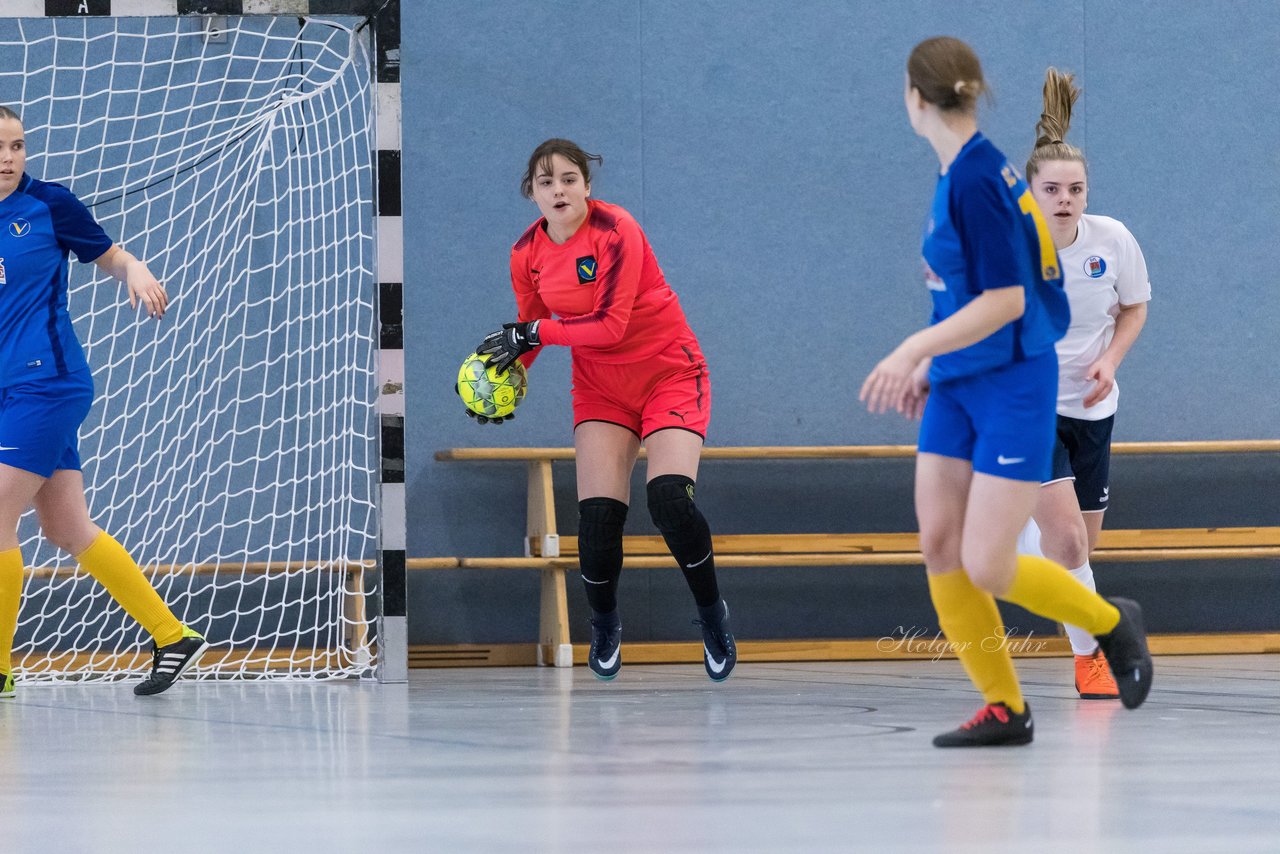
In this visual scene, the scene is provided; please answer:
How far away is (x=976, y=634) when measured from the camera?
316 centimetres

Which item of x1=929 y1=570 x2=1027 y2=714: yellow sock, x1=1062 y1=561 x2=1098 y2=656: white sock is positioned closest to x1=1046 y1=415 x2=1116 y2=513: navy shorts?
x1=1062 y1=561 x2=1098 y2=656: white sock

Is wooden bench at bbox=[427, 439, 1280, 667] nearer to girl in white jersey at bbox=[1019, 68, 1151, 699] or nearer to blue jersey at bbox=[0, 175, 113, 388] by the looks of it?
girl in white jersey at bbox=[1019, 68, 1151, 699]

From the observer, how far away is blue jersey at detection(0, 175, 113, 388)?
4633mm

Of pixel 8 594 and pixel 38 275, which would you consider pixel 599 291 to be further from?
pixel 8 594

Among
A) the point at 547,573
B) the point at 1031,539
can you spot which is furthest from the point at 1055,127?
the point at 547,573

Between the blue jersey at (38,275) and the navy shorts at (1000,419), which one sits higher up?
the blue jersey at (38,275)

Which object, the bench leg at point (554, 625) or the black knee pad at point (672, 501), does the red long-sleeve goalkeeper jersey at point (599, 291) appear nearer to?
the black knee pad at point (672, 501)

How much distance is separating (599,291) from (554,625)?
2.29 m

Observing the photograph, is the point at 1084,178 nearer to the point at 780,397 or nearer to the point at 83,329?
the point at 780,397

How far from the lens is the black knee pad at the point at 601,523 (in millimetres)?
4840

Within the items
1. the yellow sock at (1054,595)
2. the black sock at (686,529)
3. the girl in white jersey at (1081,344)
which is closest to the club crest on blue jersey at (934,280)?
the yellow sock at (1054,595)

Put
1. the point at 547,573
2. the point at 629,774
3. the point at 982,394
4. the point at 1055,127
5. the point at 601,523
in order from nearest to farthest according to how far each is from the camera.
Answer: the point at 629,774, the point at 982,394, the point at 1055,127, the point at 601,523, the point at 547,573

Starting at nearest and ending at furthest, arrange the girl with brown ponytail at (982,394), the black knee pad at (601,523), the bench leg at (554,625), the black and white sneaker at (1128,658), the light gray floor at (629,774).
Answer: the light gray floor at (629,774), the girl with brown ponytail at (982,394), the black and white sneaker at (1128,658), the black knee pad at (601,523), the bench leg at (554,625)

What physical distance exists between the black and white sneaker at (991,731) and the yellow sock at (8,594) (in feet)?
9.66
